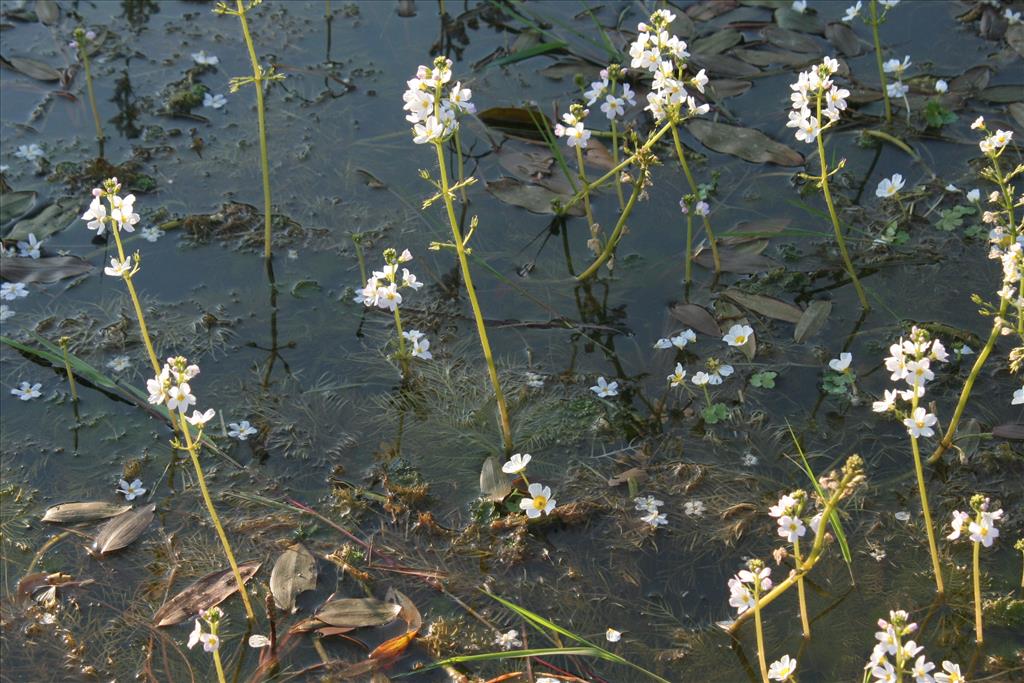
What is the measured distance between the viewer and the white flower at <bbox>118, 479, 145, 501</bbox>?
3211 millimetres

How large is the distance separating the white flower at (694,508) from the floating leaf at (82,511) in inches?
65.7

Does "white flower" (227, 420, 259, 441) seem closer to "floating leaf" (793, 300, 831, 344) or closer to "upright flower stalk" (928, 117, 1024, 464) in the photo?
"floating leaf" (793, 300, 831, 344)

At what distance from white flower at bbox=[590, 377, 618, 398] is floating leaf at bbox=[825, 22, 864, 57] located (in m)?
2.27

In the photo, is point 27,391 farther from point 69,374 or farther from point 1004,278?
point 1004,278

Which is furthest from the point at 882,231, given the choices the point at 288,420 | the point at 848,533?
the point at 288,420

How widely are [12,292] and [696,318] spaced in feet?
8.21

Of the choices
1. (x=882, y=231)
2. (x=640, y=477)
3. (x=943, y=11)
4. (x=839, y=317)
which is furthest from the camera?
(x=943, y=11)

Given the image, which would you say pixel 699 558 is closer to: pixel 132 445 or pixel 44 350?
pixel 132 445

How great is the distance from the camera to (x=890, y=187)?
4.02m

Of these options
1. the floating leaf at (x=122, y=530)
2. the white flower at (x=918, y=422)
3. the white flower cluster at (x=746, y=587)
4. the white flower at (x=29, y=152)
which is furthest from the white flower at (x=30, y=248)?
the white flower at (x=918, y=422)

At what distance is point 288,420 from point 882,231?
2.27 meters

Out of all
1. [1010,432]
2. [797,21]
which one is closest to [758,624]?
[1010,432]

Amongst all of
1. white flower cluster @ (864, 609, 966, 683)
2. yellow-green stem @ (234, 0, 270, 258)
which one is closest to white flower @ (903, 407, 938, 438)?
white flower cluster @ (864, 609, 966, 683)

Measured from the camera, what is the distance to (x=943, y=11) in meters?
4.97
